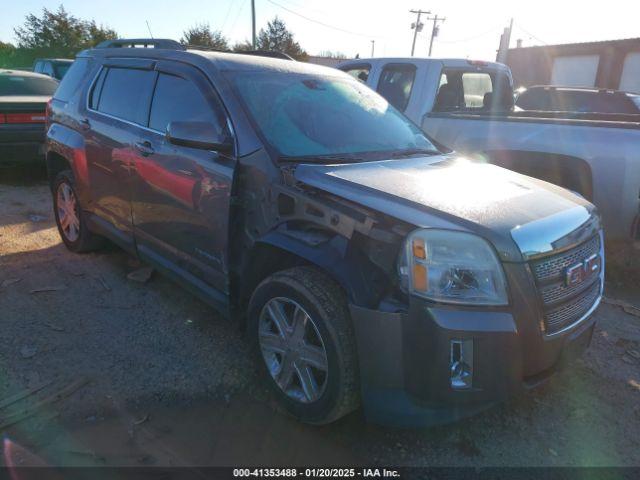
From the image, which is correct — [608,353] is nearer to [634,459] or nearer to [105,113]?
[634,459]

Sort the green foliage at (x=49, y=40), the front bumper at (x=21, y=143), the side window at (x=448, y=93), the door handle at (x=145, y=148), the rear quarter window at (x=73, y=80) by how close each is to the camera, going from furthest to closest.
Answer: the green foliage at (x=49, y=40) → the front bumper at (x=21, y=143) → the side window at (x=448, y=93) → the rear quarter window at (x=73, y=80) → the door handle at (x=145, y=148)

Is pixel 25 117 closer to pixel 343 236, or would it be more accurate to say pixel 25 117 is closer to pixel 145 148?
pixel 145 148

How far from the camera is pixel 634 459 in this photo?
8.41ft

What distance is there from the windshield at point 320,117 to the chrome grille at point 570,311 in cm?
146

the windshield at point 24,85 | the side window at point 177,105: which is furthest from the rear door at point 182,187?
the windshield at point 24,85

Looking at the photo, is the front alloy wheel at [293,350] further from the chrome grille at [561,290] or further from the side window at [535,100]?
the side window at [535,100]

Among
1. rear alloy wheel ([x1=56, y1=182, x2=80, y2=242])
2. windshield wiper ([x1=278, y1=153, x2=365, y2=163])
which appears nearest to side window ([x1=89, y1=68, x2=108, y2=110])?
rear alloy wheel ([x1=56, y1=182, x2=80, y2=242])

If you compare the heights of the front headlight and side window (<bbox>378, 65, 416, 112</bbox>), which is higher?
side window (<bbox>378, 65, 416, 112</bbox>)

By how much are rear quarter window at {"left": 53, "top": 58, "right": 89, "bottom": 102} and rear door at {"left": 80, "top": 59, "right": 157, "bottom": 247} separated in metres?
0.36

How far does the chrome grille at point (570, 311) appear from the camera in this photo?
236 cm

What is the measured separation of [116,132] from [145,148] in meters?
0.54

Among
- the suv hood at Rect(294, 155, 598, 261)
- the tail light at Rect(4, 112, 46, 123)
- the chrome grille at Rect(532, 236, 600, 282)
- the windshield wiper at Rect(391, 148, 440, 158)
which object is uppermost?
the windshield wiper at Rect(391, 148, 440, 158)

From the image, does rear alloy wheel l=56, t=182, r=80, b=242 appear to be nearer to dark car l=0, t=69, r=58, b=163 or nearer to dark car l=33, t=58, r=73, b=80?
dark car l=0, t=69, r=58, b=163

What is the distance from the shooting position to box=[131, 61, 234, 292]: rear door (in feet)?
9.97
